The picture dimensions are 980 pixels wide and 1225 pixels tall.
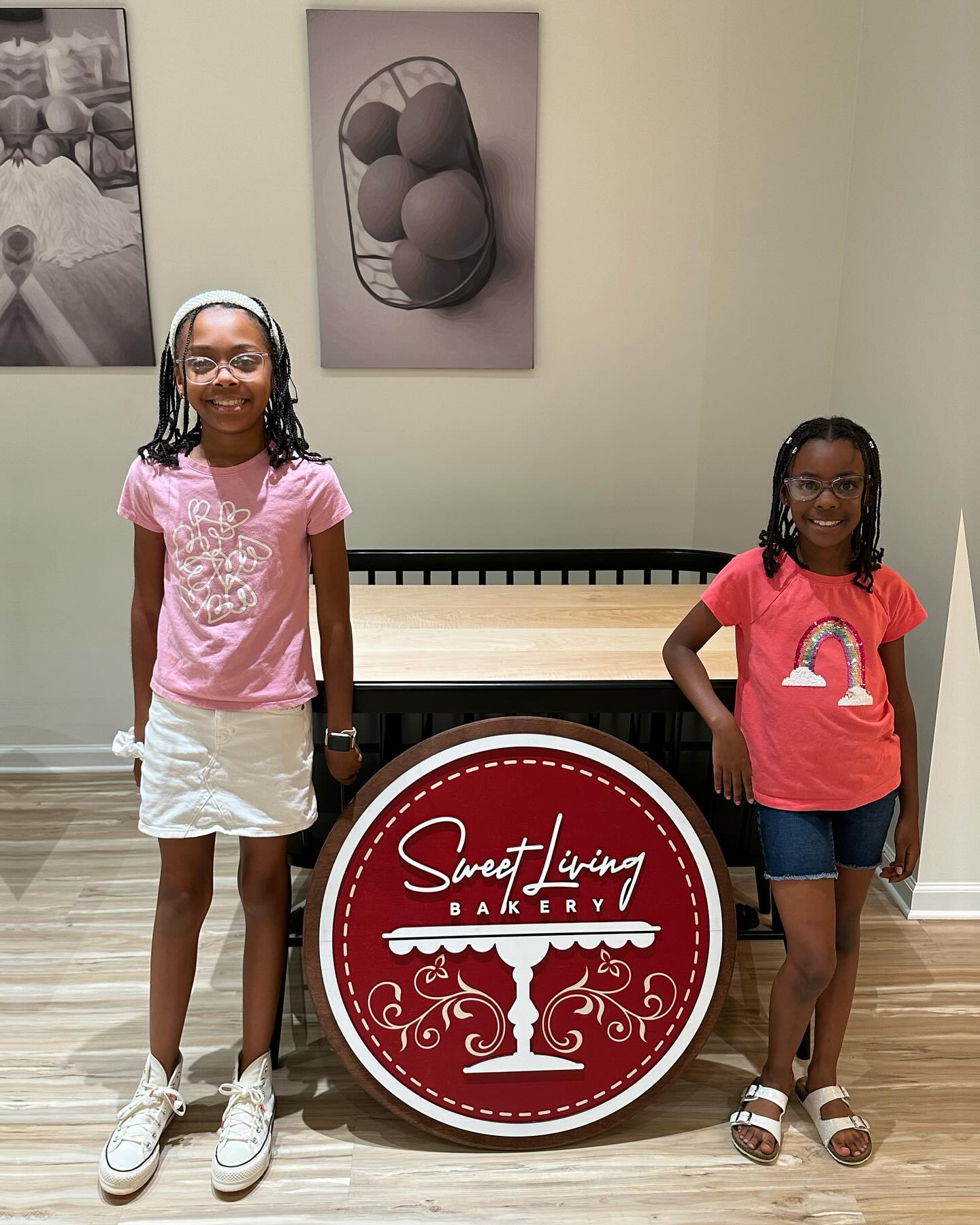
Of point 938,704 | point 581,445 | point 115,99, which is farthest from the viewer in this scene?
point 581,445

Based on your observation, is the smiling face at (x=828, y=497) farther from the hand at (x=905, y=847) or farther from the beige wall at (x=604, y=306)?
the beige wall at (x=604, y=306)

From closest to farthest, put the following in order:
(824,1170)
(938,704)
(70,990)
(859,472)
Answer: (859,472)
(824,1170)
(70,990)
(938,704)

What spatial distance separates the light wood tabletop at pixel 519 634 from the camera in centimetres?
169

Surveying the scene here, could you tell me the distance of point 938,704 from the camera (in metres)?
2.20

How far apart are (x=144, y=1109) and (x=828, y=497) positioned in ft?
4.57

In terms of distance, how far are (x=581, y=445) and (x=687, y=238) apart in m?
0.62

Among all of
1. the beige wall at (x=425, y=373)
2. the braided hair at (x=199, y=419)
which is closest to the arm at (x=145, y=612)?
the braided hair at (x=199, y=419)

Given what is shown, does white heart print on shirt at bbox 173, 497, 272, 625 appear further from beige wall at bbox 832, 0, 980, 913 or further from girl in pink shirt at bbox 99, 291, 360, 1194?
beige wall at bbox 832, 0, 980, 913

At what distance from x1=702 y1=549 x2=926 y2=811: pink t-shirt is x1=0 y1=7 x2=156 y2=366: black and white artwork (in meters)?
1.96

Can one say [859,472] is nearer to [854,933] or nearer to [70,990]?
[854,933]

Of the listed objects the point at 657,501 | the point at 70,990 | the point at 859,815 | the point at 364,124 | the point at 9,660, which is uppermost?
the point at 364,124

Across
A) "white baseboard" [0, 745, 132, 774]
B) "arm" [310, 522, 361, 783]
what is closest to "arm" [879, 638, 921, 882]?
"arm" [310, 522, 361, 783]

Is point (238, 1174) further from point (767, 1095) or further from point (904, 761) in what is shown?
point (904, 761)

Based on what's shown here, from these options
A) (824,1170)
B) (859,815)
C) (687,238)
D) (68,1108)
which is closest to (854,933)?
(859,815)
